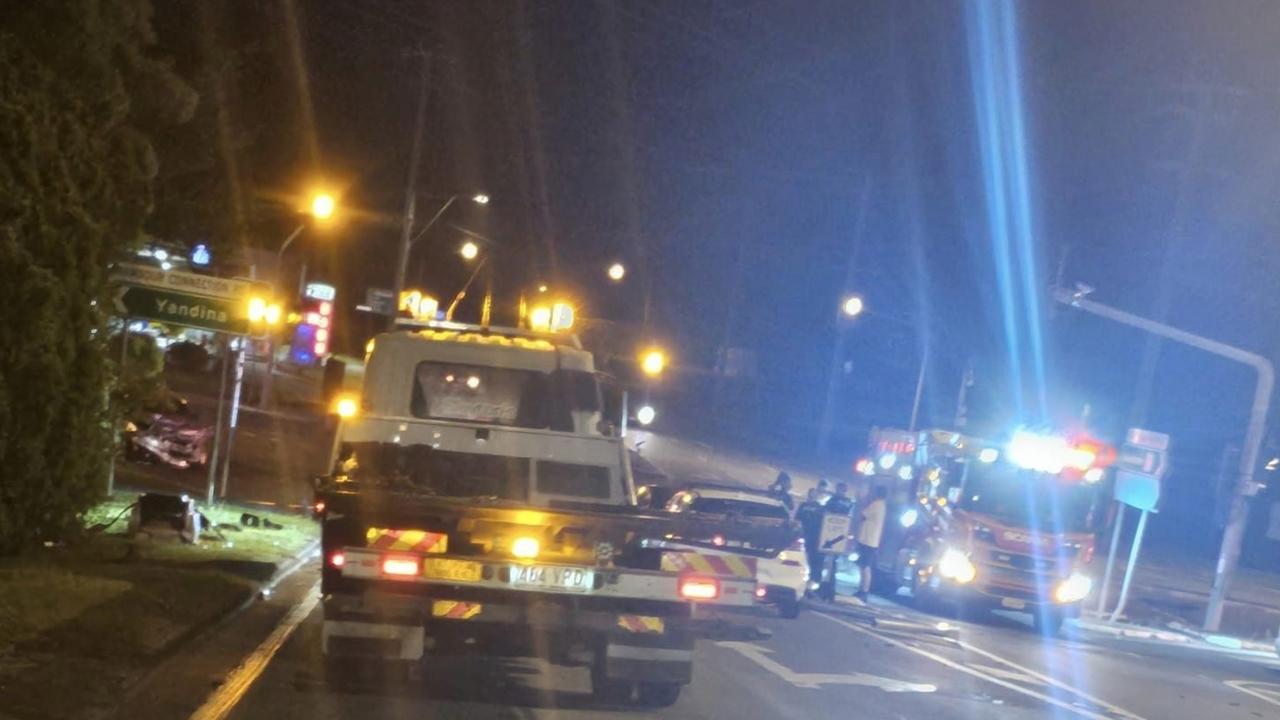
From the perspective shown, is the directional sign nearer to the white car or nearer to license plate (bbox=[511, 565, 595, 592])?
the white car

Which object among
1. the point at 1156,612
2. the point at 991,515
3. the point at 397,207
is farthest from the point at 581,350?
the point at 397,207

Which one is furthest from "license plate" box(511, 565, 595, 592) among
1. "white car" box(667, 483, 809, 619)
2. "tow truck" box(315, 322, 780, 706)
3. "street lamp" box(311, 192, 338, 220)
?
"street lamp" box(311, 192, 338, 220)

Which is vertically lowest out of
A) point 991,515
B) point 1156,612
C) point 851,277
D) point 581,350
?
point 1156,612

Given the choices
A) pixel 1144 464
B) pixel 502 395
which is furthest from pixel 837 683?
pixel 1144 464

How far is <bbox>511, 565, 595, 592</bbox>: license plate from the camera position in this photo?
9391mm

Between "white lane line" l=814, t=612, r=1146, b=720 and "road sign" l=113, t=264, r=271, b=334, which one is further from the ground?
"road sign" l=113, t=264, r=271, b=334

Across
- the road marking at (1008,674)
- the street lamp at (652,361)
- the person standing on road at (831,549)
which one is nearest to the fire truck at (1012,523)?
the person standing on road at (831,549)

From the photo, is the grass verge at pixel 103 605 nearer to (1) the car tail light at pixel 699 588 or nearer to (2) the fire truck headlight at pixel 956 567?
(1) the car tail light at pixel 699 588

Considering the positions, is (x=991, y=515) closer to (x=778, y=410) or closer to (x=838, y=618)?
(x=838, y=618)

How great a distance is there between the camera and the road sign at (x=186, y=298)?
56.6ft

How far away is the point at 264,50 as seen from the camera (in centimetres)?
1952

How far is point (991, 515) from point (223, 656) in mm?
14088

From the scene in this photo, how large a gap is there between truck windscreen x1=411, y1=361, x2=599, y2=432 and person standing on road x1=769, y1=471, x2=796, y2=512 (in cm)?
542

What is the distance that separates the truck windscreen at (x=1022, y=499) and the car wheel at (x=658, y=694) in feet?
41.9
